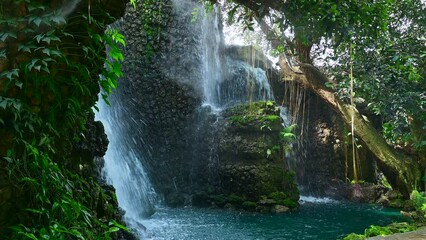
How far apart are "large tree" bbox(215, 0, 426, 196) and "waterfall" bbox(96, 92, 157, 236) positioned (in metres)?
5.11

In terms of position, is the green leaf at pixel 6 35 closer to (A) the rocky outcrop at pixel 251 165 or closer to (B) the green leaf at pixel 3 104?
(B) the green leaf at pixel 3 104

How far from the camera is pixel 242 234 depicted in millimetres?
7629

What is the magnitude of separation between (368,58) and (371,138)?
3.03 meters

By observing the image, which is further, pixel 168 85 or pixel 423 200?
pixel 168 85

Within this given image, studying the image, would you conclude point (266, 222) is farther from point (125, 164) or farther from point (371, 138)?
point (371, 138)

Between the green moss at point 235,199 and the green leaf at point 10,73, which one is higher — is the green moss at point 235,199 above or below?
below

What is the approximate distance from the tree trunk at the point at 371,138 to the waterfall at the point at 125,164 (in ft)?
18.4

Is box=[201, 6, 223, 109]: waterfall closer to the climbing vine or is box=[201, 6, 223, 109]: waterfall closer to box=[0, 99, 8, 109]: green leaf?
the climbing vine

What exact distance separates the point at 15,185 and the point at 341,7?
5.31 metres

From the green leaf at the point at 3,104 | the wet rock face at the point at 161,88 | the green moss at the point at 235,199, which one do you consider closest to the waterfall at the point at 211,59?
the wet rock face at the point at 161,88

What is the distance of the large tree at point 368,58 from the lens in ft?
20.3

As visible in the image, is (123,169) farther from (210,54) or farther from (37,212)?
(37,212)

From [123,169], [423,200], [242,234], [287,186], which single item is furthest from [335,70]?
[123,169]

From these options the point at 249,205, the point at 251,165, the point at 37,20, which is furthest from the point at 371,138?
the point at 37,20
